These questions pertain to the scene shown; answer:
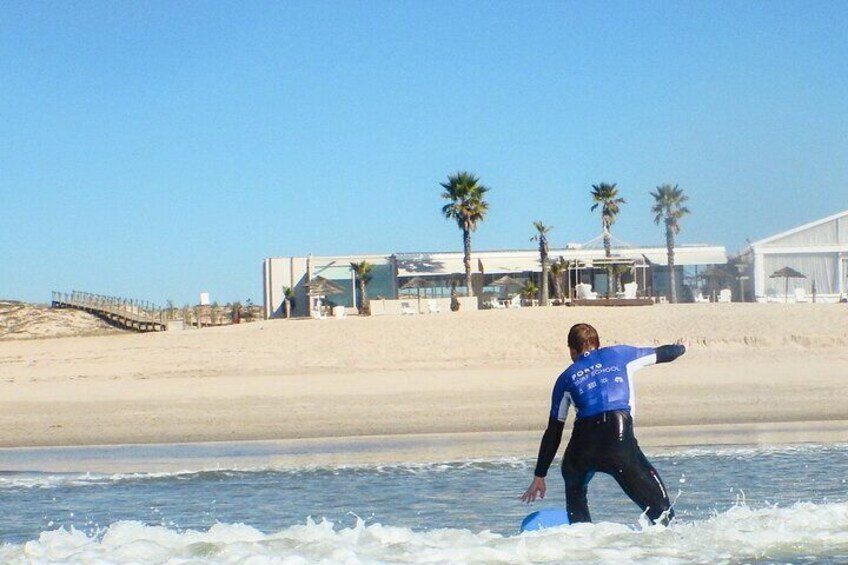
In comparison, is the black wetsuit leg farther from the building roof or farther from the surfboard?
the building roof

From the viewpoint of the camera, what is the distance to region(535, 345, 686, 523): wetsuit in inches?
278

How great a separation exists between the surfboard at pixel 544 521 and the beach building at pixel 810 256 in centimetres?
3905

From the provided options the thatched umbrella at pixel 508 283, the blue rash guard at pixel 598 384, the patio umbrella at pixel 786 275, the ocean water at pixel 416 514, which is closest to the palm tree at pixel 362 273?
the thatched umbrella at pixel 508 283

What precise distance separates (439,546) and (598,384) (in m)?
1.44

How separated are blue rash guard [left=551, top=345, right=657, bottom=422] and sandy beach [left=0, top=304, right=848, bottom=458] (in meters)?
6.28

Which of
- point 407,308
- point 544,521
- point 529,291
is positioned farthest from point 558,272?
point 544,521

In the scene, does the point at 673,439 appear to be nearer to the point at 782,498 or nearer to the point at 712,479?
the point at 712,479

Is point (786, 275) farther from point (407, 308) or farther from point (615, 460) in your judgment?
point (615, 460)

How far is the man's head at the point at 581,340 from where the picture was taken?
7.23m

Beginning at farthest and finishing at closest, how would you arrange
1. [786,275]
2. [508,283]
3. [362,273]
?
[362,273] → [508,283] → [786,275]

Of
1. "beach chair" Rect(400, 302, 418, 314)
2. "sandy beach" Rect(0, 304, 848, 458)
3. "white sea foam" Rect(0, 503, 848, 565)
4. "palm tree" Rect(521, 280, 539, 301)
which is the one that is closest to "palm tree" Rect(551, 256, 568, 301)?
"palm tree" Rect(521, 280, 539, 301)

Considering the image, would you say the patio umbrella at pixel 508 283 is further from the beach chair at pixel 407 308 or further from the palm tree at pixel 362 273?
the beach chair at pixel 407 308

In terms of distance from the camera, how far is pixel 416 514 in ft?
30.9

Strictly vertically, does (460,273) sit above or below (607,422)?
above
